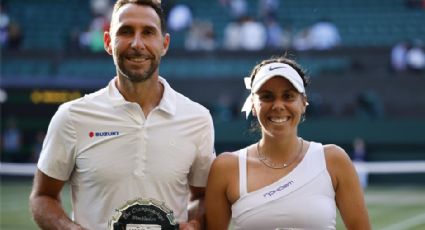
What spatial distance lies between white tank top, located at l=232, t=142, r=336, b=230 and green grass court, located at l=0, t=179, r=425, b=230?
26.8ft

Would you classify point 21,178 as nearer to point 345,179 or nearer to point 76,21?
point 76,21

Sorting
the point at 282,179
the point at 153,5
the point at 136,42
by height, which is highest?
the point at 153,5

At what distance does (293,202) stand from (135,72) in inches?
37.9

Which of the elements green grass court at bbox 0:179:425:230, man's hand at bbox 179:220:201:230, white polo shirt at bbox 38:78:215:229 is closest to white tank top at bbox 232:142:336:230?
man's hand at bbox 179:220:201:230

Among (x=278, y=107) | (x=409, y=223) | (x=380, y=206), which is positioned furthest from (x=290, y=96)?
(x=380, y=206)

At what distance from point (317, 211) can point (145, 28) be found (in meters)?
1.18

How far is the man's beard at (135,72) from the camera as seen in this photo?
14.6 ft

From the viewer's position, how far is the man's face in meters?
4.42

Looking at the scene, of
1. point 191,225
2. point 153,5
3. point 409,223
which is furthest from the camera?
point 409,223

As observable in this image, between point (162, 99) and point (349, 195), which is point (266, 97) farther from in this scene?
point (349, 195)

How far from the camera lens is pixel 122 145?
456cm

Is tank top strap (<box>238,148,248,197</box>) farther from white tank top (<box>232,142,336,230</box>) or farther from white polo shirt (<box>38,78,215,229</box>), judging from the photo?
white polo shirt (<box>38,78,215,229</box>)

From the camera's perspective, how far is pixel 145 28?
451 centimetres

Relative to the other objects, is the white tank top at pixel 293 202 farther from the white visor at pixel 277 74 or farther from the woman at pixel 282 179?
the white visor at pixel 277 74
